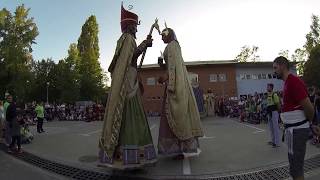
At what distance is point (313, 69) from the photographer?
57.2 meters

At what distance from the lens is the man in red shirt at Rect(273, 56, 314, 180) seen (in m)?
5.32

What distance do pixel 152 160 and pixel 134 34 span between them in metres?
2.68

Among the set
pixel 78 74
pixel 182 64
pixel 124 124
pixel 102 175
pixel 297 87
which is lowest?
pixel 102 175

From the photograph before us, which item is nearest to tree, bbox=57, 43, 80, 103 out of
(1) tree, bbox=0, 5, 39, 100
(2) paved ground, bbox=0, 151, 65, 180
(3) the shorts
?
(1) tree, bbox=0, 5, 39, 100

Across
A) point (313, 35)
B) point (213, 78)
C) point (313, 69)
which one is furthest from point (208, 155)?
point (313, 35)

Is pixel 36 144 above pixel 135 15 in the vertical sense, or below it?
below

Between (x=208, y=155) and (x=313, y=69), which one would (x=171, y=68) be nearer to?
(x=208, y=155)

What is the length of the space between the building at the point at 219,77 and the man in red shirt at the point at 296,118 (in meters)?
46.1

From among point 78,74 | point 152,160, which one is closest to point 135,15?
point 152,160

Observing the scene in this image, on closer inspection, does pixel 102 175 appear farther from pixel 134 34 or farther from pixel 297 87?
pixel 297 87

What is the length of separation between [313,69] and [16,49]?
39.8m

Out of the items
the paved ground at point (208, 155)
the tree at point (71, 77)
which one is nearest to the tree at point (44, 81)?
the tree at point (71, 77)

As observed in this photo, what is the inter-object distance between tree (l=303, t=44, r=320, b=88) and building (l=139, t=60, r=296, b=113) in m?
6.76

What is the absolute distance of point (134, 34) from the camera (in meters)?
8.56
